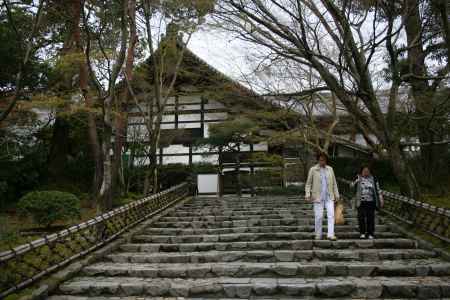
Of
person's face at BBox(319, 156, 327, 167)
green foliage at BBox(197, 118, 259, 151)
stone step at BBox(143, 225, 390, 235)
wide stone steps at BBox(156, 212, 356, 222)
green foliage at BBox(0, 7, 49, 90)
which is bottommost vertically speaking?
stone step at BBox(143, 225, 390, 235)

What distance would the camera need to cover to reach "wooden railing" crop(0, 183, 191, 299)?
4.94 m

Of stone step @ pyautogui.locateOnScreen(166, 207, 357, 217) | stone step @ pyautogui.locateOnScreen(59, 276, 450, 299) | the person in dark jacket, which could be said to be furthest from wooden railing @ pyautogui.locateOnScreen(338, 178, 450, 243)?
stone step @ pyautogui.locateOnScreen(59, 276, 450, 299)

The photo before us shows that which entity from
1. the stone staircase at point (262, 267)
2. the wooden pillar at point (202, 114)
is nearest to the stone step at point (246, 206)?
the stone staircase at point (262, 267)

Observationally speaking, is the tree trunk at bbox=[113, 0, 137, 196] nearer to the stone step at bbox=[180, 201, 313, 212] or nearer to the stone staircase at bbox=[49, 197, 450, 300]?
the stone staircase at bbox=[49, 197, 450, 300]

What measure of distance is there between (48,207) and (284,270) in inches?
265

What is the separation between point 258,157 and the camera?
16344 millimetres

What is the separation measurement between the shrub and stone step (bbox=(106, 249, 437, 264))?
12.6ft

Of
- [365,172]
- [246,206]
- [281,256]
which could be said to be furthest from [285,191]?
[281,256]

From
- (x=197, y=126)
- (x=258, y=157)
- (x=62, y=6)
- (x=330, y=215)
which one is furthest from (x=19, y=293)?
(x=197, y=126)

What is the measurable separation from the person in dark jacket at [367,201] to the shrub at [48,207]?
6970 millimetres

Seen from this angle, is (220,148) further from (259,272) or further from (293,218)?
(259,272)

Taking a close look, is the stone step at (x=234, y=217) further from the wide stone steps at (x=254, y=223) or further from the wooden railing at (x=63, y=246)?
the wooden railing at (x=63, y=246)

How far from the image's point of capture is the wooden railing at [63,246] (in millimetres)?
4936

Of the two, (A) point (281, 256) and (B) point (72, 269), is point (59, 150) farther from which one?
(A) point (281, 256)
